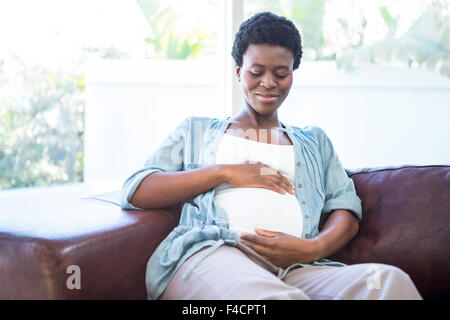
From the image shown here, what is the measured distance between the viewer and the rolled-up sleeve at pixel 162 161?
1.35m

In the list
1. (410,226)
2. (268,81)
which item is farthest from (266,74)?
(410,226)

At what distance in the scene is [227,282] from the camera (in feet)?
3.43

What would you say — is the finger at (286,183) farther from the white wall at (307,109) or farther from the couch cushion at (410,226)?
the white wall at (307,109)

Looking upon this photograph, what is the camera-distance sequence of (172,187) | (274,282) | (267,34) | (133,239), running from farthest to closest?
(267,34) → (172,187) → (133,239) → (274,282)

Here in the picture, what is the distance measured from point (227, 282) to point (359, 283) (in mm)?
294

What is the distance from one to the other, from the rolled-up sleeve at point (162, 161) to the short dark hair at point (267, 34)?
0.30 meters

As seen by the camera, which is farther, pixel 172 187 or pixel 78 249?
pixel 172 187

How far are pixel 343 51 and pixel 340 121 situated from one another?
13.7 inches

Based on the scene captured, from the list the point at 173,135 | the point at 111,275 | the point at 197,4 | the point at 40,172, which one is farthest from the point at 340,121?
the point at 111,275

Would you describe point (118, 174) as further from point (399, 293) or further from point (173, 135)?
point (399, 293)

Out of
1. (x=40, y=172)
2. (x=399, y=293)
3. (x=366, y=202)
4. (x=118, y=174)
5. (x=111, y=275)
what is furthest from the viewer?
(x=118, y=174)

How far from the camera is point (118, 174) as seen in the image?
263 centimetres

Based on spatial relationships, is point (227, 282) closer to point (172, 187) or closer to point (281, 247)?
point (281, 247)

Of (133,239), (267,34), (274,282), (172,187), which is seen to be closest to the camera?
(274,282)
